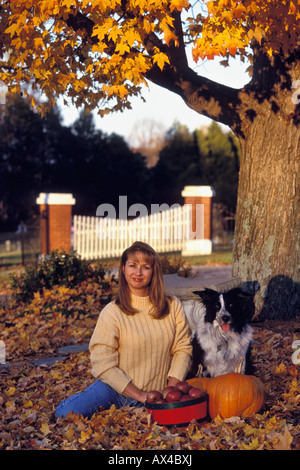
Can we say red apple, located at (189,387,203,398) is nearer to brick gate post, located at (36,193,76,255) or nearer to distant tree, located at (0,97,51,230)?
brick gate post, located at (36,193,76,255)

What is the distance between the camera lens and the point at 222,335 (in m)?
4.54

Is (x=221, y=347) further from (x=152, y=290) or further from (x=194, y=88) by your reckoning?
(x=194, y=88)

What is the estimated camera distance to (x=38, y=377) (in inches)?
230

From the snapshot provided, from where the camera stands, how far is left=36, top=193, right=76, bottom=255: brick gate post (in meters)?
17.5

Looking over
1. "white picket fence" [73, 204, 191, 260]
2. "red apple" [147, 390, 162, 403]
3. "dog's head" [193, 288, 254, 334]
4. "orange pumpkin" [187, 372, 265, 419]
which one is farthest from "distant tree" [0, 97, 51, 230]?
"red apple" [147, 390, 162, 403]

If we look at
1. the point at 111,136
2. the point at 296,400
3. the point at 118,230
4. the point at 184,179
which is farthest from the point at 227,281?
the point at 111,136

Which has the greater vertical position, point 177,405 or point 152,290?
point 152,290

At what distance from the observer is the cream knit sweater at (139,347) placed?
4266 millimetres

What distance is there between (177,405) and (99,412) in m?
0.69

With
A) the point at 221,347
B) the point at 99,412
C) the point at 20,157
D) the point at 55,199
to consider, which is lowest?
the point at 99,412

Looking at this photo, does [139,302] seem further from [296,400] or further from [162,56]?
[162,56]

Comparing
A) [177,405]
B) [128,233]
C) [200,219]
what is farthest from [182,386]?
[200,219]

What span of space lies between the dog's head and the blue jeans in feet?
2.83

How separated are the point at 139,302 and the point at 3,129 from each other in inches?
→ 1127
